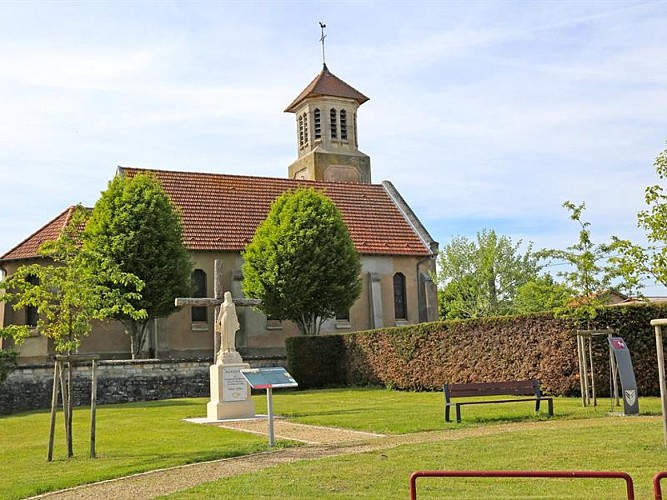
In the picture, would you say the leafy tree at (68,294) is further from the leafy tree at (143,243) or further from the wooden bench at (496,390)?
the leafy tree at (143,243)

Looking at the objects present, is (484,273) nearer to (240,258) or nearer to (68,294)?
(240,258)

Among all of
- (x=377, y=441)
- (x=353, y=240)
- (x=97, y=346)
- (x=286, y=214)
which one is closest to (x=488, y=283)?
(x=353, y=240)

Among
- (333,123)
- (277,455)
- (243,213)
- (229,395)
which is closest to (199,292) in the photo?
(243,213)

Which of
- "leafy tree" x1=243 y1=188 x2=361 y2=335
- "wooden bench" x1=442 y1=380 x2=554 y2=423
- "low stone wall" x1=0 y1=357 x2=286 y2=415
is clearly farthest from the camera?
"leafy tree" x1=243 y1=188 x2=361 y2=335

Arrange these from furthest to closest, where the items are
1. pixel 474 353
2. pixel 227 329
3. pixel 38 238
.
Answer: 1. pixel 38 238
2. pixel 474 353
3. pixel 227 329

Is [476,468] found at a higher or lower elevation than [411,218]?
lower

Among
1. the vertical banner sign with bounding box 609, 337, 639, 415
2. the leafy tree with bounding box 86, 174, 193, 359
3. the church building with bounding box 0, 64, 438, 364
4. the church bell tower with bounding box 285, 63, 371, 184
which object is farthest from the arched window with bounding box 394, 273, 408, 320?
the vertical banner sign with bounding box 609, 337, 639, 415

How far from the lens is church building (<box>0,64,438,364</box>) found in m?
37.8

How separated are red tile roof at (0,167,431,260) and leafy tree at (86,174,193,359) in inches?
138

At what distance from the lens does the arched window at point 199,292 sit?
39.2 meters

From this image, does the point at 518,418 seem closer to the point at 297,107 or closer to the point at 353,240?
the point at 353,240

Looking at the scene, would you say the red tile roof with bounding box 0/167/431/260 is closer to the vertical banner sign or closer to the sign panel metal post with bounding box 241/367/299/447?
the sign panel metal post with bounding box 241/367/299/447

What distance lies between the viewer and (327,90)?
54250mm

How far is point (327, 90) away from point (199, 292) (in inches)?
812
